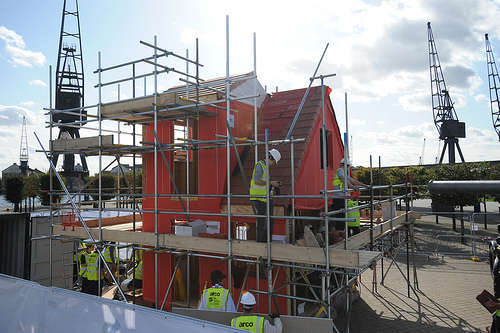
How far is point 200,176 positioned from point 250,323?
4.85m

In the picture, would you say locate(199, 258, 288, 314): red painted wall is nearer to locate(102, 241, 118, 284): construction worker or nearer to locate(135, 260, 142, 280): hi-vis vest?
locate(135, 260, 142, 280): hi-vis vest

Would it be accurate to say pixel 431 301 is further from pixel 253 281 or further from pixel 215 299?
pixel 215 299

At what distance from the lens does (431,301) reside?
11.3 meters

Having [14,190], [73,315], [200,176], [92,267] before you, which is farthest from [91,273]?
[14,190]

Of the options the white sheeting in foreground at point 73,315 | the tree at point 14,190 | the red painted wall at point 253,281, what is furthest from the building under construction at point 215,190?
the tree at point 14,190

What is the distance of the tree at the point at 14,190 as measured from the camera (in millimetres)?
27609

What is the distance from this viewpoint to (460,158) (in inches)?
2260

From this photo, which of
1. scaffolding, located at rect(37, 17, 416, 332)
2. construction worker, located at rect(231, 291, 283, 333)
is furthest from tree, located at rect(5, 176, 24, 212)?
construction worker, located at rect(231, 291, 283, 333)

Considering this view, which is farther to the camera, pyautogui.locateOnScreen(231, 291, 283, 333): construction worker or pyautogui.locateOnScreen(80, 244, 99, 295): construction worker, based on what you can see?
pyautogui.locateOnScreen(80, 244, 99, 295): construction worker

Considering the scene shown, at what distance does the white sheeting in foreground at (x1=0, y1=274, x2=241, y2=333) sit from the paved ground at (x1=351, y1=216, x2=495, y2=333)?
596cm

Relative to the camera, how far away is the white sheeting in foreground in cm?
533

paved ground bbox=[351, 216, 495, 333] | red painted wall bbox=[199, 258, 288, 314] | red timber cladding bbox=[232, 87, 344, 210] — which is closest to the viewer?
red painted wall bbox=[199, 258, 288, 314]

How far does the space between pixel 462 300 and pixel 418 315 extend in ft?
7.38

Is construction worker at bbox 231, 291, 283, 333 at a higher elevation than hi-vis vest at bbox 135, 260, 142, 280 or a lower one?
higher
